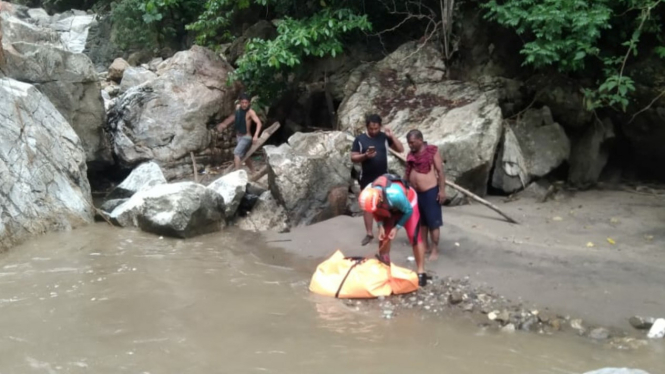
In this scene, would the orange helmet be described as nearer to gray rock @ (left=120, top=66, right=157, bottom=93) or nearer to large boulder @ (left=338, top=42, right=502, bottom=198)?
large boulder @ (left=338, top=42, right=502, bottom=198)

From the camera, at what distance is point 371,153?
7215mm

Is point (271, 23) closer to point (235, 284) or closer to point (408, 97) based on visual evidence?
point (408, 97)

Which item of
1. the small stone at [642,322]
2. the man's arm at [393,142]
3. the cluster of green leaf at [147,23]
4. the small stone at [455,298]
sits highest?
the cluster of green leaf at [147,23]

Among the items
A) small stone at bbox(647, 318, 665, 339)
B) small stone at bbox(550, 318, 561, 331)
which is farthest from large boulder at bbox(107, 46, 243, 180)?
small stone at bbox(647, 318, 665, 339)

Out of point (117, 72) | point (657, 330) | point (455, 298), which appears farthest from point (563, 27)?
point (117, 72)

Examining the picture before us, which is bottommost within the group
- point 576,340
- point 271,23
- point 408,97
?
point 576,340

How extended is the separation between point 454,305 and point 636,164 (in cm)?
575

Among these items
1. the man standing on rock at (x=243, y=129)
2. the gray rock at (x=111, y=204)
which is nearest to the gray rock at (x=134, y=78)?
the man standing on rock at (x=243, y=129)

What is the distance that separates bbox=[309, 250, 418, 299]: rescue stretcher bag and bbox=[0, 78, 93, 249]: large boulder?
436cm

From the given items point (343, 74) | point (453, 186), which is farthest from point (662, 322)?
point (343, 74)

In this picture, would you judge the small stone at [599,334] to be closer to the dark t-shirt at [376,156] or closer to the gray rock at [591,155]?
the dark t-shirt at [376,156]

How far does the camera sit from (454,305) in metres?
5.81

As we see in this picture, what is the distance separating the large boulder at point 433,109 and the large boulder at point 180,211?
2608mm

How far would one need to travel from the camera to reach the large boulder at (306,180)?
8.59m
